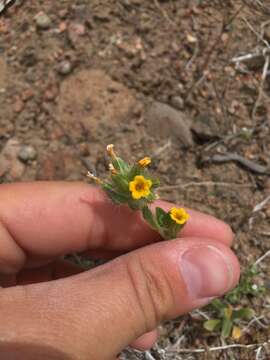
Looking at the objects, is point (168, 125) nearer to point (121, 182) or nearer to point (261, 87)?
point (261, 87)

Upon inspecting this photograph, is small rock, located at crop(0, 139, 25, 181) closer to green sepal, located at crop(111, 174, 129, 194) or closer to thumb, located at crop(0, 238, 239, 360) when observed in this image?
green sepal, located at crop(111, 174, 129, 194)

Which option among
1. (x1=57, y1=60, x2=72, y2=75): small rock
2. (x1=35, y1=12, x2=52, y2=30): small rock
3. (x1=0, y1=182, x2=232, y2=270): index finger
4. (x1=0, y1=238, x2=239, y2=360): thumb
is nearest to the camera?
(x1=0, y1=238, x2=239, y2=360): thumb

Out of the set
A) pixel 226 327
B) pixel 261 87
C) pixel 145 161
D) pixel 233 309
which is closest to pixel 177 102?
pixel 261 87

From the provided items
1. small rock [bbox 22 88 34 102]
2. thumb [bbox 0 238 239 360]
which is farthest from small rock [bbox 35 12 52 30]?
thumb [bbox 0 238 239 360]

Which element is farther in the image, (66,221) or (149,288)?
(66,221)

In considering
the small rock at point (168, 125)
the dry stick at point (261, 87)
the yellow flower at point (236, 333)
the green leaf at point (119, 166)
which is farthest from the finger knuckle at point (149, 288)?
the dry stick at point (261, 87)

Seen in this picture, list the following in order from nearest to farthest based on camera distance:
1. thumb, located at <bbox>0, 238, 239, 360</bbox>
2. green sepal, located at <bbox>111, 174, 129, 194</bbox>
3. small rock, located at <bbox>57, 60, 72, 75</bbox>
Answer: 1. thumb, located at <bbox>0, 238, 239, 360</bbox>
2. green sepal, located at <bbox>111, 174, 129, 194</bbox>
3. small rock, located at <bbox>57, 60, 72, 75</bbox>

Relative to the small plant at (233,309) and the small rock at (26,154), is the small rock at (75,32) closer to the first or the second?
the small rock at (26,154)
